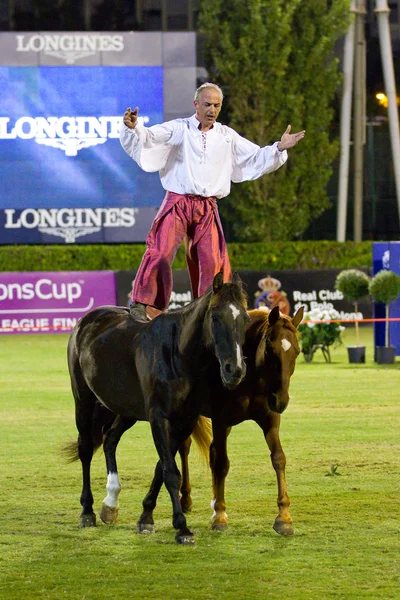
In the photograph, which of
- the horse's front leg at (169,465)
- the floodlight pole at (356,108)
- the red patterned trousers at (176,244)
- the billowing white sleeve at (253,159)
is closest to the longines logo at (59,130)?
the floodlight pole at (356,108)

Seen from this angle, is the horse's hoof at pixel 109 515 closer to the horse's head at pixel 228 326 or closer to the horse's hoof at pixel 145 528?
the horse's hoof at pixel 145 528

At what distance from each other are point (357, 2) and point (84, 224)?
10.9 meters

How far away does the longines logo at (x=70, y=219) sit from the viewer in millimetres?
27812

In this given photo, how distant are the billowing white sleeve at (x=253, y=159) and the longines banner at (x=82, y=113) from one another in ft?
60.5

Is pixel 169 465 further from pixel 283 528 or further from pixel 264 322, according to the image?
pixel 264 322

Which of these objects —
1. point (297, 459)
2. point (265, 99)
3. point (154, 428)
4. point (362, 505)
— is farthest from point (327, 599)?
point (265, 99)

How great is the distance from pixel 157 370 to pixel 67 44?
835 inches

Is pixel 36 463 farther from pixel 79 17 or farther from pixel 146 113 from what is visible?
pixel 79 17

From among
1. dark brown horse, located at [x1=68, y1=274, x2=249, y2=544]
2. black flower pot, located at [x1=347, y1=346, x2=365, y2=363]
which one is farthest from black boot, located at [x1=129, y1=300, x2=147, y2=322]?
black flower pot, located at [x1=347, y1=346, x2=365, y2=363]

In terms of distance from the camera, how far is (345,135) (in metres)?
33.9

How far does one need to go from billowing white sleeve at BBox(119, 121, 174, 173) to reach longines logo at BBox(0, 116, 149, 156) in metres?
18.9

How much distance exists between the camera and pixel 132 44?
2753 centimetres

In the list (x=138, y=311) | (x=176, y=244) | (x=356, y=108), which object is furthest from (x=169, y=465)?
(x=356, y=108)

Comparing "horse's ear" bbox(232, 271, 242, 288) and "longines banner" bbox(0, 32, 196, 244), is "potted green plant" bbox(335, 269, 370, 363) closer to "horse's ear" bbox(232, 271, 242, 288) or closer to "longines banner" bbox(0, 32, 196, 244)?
"longines banner" bbox(0, 32, 196, 244)
